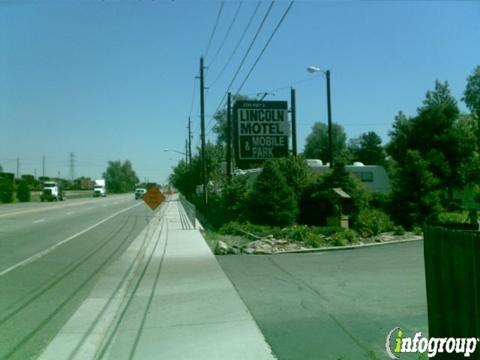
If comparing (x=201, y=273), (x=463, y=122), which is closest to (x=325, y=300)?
(x=201, y=273)

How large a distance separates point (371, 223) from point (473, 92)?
148 feet

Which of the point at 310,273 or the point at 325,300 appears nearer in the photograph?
the point at 325,300

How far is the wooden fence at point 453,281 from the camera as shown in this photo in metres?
3.95

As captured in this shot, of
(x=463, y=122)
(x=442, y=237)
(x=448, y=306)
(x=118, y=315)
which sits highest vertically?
(x=463, y=122)

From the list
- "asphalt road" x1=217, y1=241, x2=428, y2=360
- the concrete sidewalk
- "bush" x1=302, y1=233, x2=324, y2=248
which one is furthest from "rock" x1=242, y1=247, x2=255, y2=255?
the concrete sidewalk

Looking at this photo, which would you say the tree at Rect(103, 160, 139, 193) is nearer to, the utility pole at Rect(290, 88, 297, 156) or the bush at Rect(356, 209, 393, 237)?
the utility pole at Rect(290, 88, 297, 156)

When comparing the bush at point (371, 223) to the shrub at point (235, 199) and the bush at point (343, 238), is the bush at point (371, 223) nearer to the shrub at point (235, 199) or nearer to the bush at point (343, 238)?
the bush at point (343, 238)

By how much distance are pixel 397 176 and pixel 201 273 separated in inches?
609

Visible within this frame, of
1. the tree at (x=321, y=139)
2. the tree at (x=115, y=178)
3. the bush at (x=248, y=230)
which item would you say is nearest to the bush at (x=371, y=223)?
the bush at (x=248, y=230)

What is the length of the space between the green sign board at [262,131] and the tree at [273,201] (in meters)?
3.98

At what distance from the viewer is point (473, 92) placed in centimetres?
5819

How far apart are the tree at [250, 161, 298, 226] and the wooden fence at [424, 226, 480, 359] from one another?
→ 17.0 m

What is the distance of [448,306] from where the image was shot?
434 cm

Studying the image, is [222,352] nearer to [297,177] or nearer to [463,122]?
[297,177]
